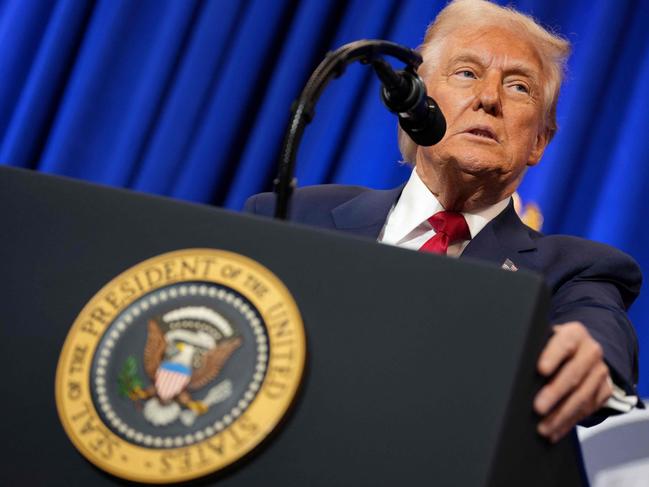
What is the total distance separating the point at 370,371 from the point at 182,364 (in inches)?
5.8

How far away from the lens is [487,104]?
1750 mm

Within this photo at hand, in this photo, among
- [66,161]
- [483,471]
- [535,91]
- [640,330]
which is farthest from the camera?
[66,161]

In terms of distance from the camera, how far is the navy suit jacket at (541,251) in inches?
53.0

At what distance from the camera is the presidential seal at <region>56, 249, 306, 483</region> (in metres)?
0.77

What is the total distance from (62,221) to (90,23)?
2.00 m

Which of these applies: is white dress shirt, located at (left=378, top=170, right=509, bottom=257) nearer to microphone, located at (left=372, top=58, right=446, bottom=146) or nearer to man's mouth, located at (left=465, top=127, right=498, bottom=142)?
man's mouth, located at (left=465, top=127, right=498, bottom=142)

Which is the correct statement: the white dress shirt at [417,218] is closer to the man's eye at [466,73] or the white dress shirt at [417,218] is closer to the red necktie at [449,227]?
the red necktie at [449,227]

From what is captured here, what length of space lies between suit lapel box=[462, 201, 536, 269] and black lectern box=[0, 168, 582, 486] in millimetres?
757

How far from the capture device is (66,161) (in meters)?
2.69

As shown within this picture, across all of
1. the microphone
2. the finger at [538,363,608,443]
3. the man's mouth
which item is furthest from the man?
the finger at [538,363,608,443]

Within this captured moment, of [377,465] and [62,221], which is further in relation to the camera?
[62,221]

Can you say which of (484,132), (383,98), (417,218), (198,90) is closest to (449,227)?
(417,218)

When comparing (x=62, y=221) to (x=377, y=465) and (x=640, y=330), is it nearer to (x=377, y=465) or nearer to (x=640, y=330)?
(x=377, y=465)

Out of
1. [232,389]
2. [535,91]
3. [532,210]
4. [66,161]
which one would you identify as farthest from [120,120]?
[232,389]
